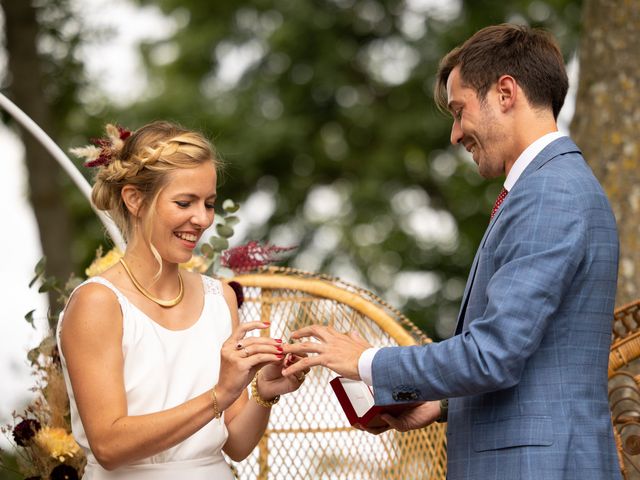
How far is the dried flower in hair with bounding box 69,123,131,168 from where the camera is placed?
2977 mm

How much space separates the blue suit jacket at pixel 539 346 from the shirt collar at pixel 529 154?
3cm

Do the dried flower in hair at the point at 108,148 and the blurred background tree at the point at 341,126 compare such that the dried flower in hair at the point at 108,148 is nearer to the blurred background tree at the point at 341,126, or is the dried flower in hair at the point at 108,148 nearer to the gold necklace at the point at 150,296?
the gold necklace at the point at 150,296

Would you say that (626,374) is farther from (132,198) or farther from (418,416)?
(132,198)

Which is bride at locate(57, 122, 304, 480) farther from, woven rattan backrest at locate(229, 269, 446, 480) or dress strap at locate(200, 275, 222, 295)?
woven rattan backrest at locate(229, 269, 446, 480)

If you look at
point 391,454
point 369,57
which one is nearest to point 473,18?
point 369,57

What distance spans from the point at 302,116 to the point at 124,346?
25.7ft

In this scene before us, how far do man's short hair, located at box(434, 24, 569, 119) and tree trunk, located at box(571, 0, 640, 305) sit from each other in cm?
204

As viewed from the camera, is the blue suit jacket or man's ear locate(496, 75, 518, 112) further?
man's ear locate(496, 75, 518, 112)

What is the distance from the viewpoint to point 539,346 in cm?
232

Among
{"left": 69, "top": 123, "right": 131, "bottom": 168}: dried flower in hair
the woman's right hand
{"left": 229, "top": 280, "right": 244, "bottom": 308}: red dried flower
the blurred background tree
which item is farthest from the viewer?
the blurred background tree

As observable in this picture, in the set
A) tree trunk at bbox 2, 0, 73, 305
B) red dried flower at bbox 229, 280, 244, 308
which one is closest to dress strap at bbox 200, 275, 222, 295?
red dried flower at bbox 229, 280, 244, 308

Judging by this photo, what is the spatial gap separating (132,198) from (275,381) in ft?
2.31

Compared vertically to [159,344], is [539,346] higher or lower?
higher

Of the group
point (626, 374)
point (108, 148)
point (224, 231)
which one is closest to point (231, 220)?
point (224, 231)
